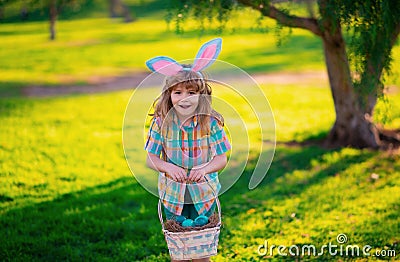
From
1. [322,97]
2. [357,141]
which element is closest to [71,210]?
[357,141]

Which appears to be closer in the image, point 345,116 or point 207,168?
point 207,168

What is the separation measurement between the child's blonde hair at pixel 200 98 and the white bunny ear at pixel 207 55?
0.18ft

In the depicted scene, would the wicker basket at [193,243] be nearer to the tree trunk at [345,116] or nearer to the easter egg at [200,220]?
the easter egg at [200,220]

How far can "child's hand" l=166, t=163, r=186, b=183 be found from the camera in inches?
114

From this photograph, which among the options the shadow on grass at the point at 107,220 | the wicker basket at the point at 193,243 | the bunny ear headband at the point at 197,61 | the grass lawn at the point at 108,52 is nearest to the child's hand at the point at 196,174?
the wicker basket at the point at 193,243

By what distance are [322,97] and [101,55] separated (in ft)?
32.6

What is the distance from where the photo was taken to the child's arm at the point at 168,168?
→ 2885mm

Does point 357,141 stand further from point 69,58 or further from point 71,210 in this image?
point 69,58

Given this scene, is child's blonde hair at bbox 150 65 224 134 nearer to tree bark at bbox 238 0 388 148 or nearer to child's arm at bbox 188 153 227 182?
child's arm at bbox 188 153 227 182

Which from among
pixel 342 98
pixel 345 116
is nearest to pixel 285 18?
pixel 342 98

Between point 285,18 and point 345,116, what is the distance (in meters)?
2.12

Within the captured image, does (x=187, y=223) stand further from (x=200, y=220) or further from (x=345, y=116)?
(x=345, y=116)

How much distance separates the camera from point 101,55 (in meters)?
18.5

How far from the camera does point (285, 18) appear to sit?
5.26 m
